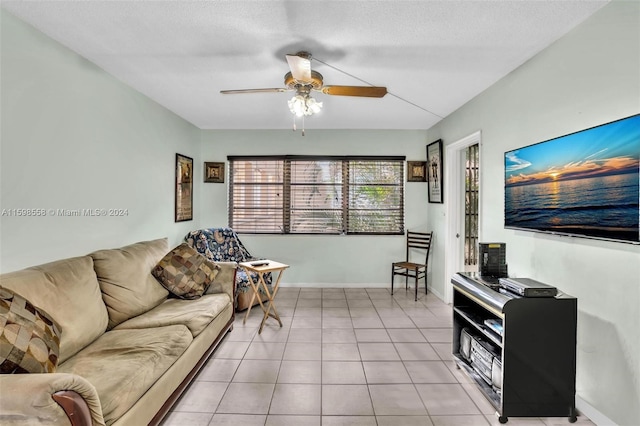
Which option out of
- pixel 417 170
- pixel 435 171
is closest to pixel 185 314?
pixel 435 171

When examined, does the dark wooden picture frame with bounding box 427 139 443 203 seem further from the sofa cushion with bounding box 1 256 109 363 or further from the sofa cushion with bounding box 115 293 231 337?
the sofa cushion with bounding box 1 256 109 363

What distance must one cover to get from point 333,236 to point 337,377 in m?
2.77

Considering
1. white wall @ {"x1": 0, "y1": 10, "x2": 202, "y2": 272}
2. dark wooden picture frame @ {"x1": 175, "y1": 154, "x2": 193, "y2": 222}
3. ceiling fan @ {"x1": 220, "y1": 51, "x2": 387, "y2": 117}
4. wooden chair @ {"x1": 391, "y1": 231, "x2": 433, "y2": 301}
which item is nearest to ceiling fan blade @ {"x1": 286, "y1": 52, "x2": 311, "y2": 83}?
ceiling fan @ {"x1": 220, "y1": 51, "x2": 387, "y2": 117}

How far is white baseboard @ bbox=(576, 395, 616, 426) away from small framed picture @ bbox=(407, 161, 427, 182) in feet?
11.4

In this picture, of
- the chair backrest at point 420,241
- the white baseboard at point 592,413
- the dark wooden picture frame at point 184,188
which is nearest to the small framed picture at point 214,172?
the dark wooden picture frame at point 184,188

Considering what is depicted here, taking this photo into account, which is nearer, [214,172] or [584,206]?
[584,206]

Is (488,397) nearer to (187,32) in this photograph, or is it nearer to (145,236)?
(187,32)

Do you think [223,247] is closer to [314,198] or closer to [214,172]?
[214,172]

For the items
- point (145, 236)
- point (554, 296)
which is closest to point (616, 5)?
point (554, 296)

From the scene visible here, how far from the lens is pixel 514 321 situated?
1.97 meters

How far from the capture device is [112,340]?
202cm

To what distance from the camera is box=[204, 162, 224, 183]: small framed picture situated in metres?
5.10

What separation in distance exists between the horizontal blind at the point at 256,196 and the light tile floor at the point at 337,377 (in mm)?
1705

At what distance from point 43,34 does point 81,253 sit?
1647 mm
